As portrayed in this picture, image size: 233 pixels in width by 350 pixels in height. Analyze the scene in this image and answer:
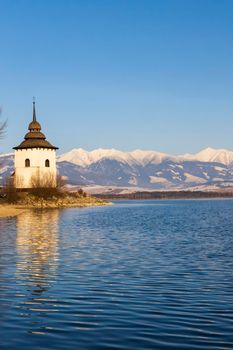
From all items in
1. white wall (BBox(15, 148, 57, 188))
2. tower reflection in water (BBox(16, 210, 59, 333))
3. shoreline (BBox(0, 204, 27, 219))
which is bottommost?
tower reflection in water (BBox(16, 210, 59, 333))

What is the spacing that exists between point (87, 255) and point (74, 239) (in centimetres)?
1020

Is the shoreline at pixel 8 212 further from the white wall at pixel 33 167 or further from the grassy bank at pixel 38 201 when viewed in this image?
the white wall at pixel 33 167

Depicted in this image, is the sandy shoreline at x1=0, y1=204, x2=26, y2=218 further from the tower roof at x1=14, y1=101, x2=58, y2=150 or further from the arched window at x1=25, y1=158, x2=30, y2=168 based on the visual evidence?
the tower roof at x1=14, y1=101, x2=58, y2=150

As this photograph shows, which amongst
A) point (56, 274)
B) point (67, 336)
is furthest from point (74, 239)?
point (67, 336)

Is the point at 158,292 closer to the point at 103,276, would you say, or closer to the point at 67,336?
the point at 103,276

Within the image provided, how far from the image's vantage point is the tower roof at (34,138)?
132500 millimetres

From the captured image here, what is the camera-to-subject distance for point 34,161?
13188cm

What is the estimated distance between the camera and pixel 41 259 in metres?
26.6

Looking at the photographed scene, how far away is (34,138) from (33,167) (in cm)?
807

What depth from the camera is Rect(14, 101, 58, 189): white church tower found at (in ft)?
431

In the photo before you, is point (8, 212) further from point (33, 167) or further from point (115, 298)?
point (115, 298)

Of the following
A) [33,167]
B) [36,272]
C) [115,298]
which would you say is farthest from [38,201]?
[115,298]

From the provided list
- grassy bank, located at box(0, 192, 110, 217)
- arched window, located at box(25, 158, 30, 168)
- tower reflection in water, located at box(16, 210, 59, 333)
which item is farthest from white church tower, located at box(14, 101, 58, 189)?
tower reflection in water, located at box(16, 210, 59, 333)

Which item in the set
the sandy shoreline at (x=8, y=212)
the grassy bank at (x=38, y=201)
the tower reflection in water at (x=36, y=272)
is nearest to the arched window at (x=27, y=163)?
the grassy bank at (x=38, y=201)
